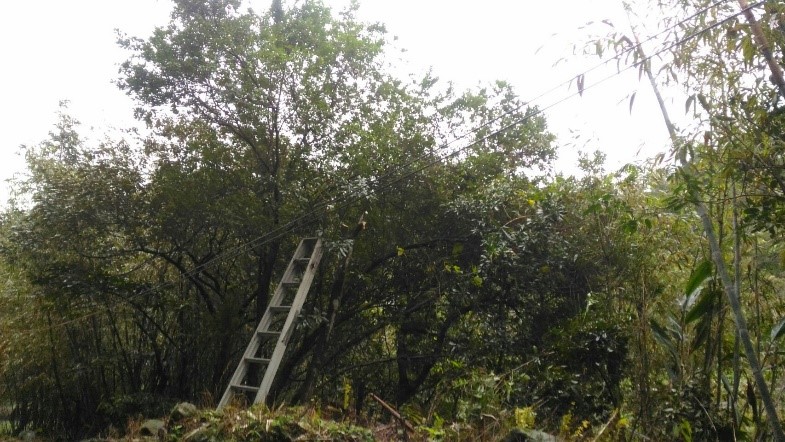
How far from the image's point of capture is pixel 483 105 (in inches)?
320

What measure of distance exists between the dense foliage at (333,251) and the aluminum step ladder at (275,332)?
0.27 meters

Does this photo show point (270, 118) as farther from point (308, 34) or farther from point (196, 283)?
point (196, 283)

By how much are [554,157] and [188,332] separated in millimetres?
5191

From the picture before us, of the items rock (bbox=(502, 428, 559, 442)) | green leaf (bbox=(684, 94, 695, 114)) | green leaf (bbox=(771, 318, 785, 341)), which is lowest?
rock (bbox=(502, 428, 559, 442))

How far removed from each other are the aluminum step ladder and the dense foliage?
0.87ft

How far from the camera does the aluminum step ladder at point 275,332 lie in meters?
5.19

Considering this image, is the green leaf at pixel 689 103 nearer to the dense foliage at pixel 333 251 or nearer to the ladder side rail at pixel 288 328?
the dense foliage at pixel 333 251

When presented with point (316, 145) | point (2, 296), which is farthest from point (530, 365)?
point (2, 296)

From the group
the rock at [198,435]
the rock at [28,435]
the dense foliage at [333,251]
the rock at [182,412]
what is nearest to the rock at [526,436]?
the dense foliage at [333,251]

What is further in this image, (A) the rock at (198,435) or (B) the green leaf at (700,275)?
(A) the rock at (198,435)

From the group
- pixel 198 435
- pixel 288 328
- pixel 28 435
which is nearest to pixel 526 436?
pixel 198 435

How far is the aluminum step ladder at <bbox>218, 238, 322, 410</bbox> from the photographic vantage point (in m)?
5.19

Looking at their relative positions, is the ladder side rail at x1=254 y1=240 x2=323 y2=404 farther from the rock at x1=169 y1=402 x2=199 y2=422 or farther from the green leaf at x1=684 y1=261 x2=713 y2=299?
the green leaf at x1=684 y1=261 x2=713 y2=299

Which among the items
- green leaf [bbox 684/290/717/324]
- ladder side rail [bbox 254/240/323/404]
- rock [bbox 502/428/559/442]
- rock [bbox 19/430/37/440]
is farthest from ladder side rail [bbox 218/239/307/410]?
rock [bbox 19/430/37/440]
